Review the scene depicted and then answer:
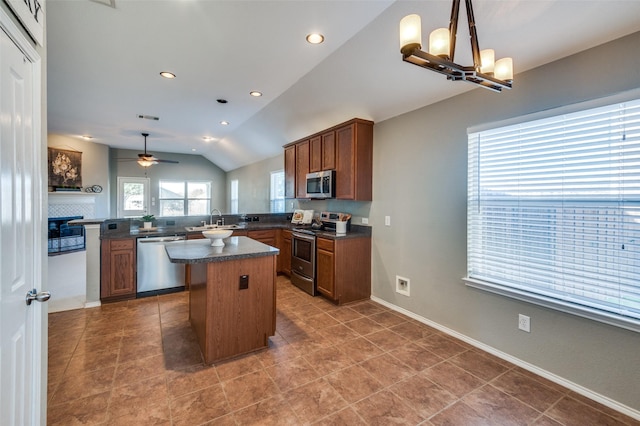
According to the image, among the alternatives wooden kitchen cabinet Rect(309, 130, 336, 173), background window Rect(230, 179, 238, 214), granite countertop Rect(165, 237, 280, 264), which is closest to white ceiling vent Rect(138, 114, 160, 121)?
wooden kitchen cabinet Rect(309, 130, 336, 173)

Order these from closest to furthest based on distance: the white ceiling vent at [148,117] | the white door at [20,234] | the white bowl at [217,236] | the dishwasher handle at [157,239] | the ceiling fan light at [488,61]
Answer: the white door at [20,234], the ceiling fan light at [488,61], the white bowl at [217,236], the dishwasher handle at [157,239], the white ceiling vent at [148,117]

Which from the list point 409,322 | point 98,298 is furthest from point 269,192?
point 409,322

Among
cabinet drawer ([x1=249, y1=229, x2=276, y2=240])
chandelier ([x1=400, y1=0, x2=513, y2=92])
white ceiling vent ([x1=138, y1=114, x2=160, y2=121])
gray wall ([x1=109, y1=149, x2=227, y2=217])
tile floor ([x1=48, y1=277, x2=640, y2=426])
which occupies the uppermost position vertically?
white ceiling vent ([x1=138, y1=114, x2=160, y2=121])

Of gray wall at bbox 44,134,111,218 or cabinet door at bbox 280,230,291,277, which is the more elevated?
gray wall at bbox 44,134,111,218

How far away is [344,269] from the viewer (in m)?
3.72

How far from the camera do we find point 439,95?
2.93 m

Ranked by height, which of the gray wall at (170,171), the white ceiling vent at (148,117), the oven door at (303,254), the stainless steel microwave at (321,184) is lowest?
the oven door at (303,254)

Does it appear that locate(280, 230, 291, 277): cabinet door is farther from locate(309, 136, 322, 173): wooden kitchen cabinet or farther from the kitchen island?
the kitchen island

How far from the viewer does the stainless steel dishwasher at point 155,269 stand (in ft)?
12.9

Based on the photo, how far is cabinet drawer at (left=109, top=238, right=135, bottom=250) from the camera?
147 inches

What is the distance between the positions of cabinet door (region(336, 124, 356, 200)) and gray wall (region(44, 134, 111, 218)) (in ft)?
21.9

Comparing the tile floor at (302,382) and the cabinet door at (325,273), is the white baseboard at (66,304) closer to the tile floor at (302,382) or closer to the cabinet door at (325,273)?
the tile floor at (302,382)

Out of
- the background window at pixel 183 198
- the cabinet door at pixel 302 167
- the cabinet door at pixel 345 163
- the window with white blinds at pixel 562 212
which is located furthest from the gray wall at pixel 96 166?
the window with white blinds at pixel 562 212

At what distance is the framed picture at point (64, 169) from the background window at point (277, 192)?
15.3 feet
